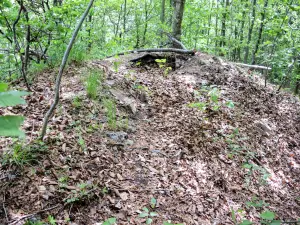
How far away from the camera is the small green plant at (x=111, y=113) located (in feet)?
13.1

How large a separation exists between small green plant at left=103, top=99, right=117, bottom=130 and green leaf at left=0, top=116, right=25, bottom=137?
3.25 meters

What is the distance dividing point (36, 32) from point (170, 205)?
390 centimetres

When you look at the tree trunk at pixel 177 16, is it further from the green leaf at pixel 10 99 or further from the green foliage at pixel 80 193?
the green leaf at pixel 10 99

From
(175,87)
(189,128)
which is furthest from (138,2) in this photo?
(189,128)

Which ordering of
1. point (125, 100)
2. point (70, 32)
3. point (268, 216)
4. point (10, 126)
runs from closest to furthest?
point (10, 126), point (268, 216), point (125, 100), point (70, 32)

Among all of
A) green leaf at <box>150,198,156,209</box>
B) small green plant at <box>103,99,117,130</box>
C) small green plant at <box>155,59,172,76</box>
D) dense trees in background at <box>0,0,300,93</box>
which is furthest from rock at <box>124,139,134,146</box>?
small green plant at <box>155,59,172,76</box>

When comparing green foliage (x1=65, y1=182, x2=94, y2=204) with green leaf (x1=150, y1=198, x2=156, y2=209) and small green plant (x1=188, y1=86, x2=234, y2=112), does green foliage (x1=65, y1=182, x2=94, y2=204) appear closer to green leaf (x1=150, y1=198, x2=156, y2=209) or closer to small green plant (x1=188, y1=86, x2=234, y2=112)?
green leaf (x1=150, y1=198, x2=156, y2=209)

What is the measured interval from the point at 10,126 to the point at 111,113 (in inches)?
132

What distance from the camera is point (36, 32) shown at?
4629mm

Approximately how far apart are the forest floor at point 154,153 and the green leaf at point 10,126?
1960mm

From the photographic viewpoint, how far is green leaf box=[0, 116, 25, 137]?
0.69 metres

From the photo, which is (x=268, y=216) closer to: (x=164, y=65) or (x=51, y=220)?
(x=51, y=220)

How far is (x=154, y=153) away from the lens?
3.92m

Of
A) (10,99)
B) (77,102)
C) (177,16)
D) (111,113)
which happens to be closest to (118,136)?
(111,113)
